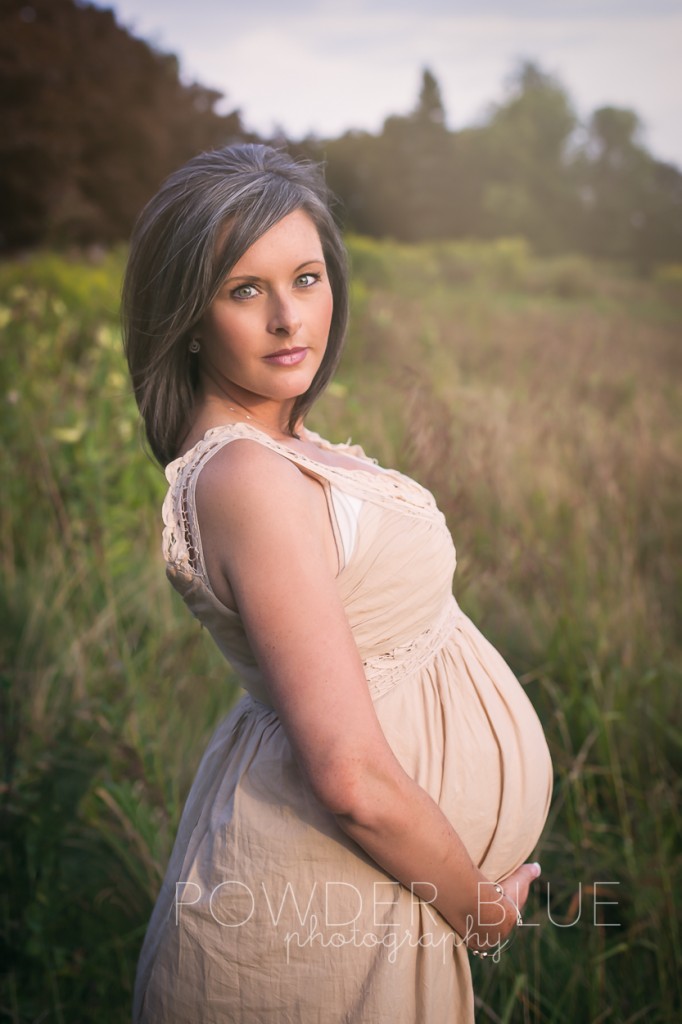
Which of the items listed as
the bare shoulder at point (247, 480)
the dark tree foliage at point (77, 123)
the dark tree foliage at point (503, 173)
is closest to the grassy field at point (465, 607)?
the bare shoulder at point (247, 480)

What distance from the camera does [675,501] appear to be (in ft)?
13.4

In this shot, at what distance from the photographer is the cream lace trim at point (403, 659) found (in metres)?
1.36

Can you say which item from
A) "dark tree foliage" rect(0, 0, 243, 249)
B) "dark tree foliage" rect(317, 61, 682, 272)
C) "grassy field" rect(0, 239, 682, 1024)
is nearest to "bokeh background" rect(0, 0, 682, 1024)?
"grassy field" rect(0, 239, 682, 1024)

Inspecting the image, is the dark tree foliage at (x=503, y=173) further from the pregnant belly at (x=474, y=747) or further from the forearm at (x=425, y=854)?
the forearm at (x=425, y=854)

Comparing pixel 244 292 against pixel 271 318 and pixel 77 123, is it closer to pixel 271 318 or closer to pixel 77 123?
pixel 271 318

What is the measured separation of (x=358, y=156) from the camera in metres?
16.5

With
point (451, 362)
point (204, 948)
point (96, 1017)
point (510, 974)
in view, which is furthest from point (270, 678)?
point (451, 362)

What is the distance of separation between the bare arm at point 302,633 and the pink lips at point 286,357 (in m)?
0.26

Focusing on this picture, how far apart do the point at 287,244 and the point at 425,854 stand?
995 mm

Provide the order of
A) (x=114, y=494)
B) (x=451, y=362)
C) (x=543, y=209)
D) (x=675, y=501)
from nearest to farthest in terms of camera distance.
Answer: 1. (x=114, y=494)
2. (x=675, y=501)
3. (x=451, y=362)
4. (x=543, y=209)

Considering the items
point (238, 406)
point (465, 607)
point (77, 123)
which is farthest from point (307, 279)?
point (77, 123)

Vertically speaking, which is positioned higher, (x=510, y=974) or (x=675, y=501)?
(x=675, y=501)

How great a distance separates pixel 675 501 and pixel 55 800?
3239mm

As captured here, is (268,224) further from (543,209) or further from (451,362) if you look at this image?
(543,209)
